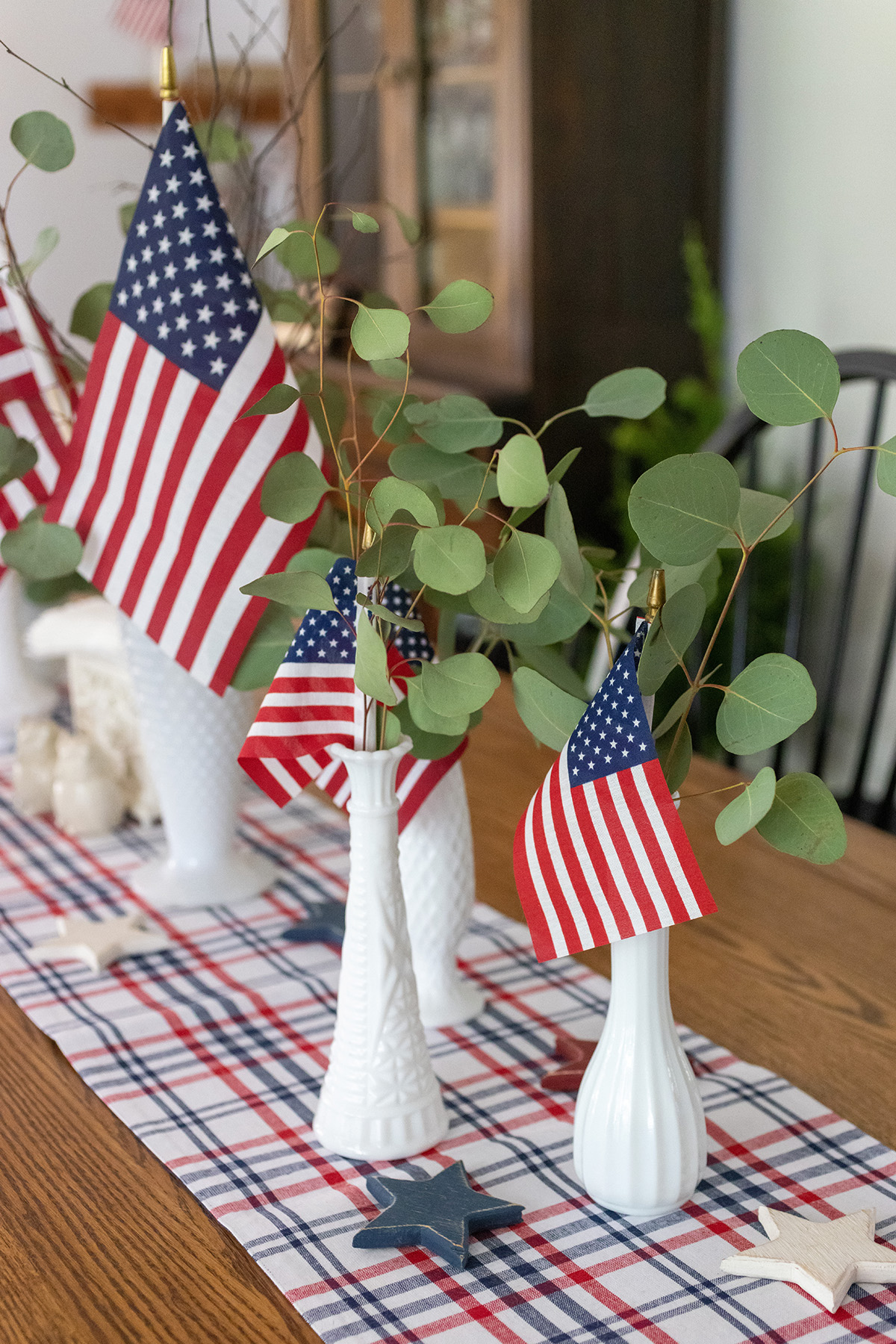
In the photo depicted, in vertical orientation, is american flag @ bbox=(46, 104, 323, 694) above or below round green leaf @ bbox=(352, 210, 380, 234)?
below

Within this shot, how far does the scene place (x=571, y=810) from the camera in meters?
0.67

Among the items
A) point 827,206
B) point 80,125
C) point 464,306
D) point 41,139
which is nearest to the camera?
point 464,306

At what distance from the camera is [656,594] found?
64cm

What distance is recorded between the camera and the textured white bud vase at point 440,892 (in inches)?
34.1

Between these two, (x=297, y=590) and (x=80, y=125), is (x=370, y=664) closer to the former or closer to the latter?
(x=297, y=590)

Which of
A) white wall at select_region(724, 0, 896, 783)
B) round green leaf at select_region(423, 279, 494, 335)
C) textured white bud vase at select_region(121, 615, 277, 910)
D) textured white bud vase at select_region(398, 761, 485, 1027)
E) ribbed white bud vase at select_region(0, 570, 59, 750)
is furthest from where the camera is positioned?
white wall at select_region(724, 0, 896, 783)

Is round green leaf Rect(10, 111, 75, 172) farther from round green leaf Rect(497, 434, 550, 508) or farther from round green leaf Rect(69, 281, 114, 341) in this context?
round green leaf Rect(497, 434, 550, 508)

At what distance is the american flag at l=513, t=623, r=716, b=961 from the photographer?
0.64 m

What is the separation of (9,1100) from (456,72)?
2230 millimetres

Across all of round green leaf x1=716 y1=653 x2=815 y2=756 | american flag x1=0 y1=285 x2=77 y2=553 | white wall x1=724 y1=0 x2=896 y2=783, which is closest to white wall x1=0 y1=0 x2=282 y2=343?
white wall x1=724 y1=0 x2=896 y2=783

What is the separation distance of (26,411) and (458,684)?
22.9 inches

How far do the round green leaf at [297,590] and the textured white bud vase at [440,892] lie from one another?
0.21 meters

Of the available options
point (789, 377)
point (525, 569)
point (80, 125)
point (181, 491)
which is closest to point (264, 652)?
point (181, 491)

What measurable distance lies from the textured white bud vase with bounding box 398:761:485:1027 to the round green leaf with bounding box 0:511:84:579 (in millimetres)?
322
